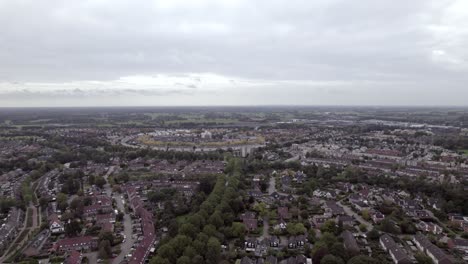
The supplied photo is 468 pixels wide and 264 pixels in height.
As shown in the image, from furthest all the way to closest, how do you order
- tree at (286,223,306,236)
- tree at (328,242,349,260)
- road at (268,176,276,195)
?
road at (268,176,276,195)
tree at (286,223,306,236)
tree at (328,242,349,260)

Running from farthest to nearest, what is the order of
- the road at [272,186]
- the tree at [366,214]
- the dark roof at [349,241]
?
the road at [272,186], the tree at [366,214], the dark roof at [349,241]

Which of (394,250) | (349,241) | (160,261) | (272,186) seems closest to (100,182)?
(272,186)

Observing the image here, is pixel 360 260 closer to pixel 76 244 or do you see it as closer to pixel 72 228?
pixel 76 244

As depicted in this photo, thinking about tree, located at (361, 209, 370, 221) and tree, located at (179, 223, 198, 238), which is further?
tree, located at (361, 209, 370, 221)

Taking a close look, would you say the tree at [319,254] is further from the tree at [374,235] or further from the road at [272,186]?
the road at [272,186]

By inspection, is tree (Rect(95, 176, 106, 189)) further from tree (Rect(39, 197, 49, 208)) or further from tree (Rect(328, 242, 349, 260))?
tree (Rect(328, 242, 349, 260))

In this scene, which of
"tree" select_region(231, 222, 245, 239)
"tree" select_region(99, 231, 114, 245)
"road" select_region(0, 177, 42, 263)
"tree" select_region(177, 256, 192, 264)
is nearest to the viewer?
"tree" select_region(177, 256, 192, 264)

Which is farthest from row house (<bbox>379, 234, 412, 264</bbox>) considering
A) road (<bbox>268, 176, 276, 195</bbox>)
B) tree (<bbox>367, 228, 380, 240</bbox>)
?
road (<bbox>268, 176, 276, 195</bbox>)

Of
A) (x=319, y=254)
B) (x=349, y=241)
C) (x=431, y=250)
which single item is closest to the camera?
(x=319, y=254)

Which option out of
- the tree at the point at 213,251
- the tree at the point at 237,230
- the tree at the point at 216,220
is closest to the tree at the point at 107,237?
the tree at the point at 216,220
